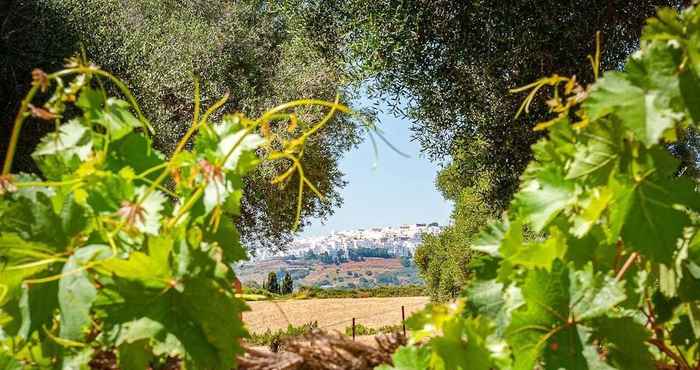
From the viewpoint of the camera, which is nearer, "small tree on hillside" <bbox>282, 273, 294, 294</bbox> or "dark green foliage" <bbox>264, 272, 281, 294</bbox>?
"dark green foliage" <bbox>264, 272, 281, 294</bbox>

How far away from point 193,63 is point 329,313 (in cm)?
1076

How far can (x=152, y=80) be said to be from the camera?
13.1 m

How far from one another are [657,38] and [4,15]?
11211 millimetres

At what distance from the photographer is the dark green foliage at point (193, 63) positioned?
10609 millimetres

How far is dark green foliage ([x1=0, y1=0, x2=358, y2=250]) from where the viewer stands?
10.6 meters

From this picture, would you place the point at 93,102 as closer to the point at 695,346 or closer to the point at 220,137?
the point at 220,137

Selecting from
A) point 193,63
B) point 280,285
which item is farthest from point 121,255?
point 280,285

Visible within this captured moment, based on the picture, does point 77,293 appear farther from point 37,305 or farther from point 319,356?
point 319,356

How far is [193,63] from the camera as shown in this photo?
1537cm

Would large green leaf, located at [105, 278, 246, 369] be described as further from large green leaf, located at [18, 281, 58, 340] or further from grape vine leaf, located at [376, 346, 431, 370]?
grape vine leaf, located at [376, 346, 431, 370]

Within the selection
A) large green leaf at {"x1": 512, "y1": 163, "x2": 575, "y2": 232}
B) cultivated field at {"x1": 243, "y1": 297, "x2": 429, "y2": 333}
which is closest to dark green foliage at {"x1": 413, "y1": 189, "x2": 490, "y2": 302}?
cultivated field at {"x1": 243, "y1": 297, "x2": 429, "y2": 333}

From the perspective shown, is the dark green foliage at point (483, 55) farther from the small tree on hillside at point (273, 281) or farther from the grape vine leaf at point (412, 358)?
the small tree on hillside at point (273, 281)

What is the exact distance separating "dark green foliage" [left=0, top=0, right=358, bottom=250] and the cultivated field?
13.6 ft

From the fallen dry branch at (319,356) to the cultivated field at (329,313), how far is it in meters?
17.9
